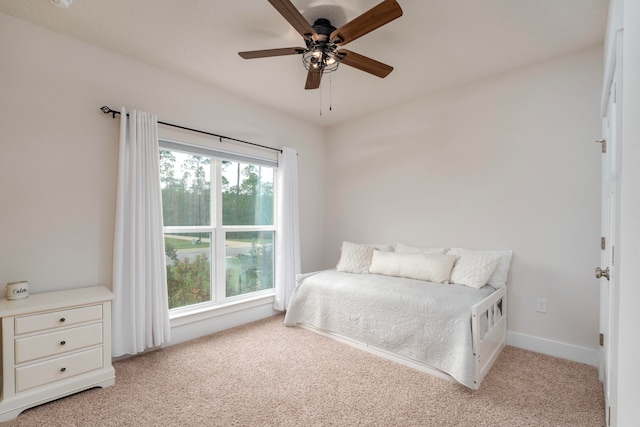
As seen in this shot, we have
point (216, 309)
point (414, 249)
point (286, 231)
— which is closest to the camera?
point (216, 309)

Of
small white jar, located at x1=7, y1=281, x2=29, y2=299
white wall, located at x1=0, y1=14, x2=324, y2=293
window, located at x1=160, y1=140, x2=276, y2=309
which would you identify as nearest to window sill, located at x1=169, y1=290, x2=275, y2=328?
window, located at x1=160, y1=140, x2=276, y2=309

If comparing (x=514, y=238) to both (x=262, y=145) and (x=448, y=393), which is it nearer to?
(x=448, y=393)

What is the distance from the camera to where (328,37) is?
6.39 feet

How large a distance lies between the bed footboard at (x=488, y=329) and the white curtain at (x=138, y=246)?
2510mm

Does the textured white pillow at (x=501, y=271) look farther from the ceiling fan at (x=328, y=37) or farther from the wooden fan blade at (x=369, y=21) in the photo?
the wooden fan blade at (x=369, y=21)

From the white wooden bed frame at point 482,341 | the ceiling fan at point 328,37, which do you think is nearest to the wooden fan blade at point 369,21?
the ceiling fan at point 328,37

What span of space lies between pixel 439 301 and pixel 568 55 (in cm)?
235

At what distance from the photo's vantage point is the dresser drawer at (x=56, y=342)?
1.85 meters

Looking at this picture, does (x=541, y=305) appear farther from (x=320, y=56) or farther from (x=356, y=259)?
(x=320, y=56)

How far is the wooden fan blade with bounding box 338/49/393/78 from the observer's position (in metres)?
2.05

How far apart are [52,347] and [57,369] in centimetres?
15

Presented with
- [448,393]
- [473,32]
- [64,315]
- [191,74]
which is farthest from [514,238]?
[64,315]

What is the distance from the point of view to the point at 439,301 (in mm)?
2322

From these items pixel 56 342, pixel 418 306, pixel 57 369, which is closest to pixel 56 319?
pixel 56 342
